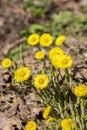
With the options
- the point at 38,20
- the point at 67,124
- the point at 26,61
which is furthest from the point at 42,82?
the point at 38,20

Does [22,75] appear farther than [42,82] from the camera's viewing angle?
Yes

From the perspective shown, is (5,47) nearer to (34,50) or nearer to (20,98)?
(34,50)

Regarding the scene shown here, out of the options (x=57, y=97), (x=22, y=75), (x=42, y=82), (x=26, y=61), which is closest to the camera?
(x=42, y=82)

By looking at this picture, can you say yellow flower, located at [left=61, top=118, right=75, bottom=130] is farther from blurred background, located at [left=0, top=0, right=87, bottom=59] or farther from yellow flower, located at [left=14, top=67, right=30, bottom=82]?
blurred background, located at [left=0, top=0, right=87, bottom=59]

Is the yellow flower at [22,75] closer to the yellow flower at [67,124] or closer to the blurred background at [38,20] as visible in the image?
the yellow flower at [67,124]

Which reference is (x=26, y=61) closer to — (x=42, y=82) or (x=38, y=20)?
(x=42, y=82)

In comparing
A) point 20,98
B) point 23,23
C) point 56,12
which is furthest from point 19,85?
point 56,12

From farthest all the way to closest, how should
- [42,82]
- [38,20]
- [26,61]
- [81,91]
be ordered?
1. [38,20]
2. [26,61]
3. [42,82]
4. [81,91]

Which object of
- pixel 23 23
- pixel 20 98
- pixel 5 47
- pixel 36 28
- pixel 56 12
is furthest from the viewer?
pixel 56 12
